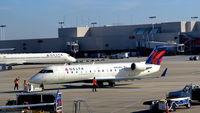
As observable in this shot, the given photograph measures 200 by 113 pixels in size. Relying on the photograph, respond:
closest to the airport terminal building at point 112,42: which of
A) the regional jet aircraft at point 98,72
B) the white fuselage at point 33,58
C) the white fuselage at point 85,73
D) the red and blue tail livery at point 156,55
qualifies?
the white fuselage at point 33,58

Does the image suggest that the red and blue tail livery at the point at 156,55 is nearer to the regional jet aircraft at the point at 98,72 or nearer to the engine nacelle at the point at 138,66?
the regional jet aircraft at the point at 98,72

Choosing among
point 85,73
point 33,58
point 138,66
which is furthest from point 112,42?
point 85,73

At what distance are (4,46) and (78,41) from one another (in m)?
23.4

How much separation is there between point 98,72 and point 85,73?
4.90ft

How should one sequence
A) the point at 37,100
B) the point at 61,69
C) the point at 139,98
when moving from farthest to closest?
the point at 61,69 < the point at 139,98 < the point at 37,100

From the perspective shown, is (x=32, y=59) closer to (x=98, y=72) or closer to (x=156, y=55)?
(x=98, y=72)

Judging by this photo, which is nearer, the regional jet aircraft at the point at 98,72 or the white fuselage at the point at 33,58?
the regional jet aircraft at the point at 98,72

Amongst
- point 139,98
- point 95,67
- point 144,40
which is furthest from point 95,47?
point 139,98

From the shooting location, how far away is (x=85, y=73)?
40031 millimetres

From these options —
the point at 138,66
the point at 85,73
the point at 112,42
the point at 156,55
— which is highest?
the point at 112,42

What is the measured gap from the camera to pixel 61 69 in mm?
39375

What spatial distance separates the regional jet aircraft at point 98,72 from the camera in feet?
128

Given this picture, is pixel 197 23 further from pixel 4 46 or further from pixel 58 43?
pixel 4 46

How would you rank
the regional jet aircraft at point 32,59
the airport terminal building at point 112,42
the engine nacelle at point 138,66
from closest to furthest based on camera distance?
the engine nacelle at point 138,66 → the regional jet aircraft at point 32,59 → the airport terminal building at point 112,42
